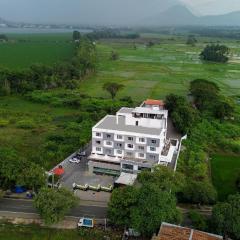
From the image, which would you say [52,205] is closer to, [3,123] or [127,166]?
[127,166]

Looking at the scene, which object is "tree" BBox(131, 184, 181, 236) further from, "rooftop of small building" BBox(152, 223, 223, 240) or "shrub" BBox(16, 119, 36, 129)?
"shrub" BBox(16, 119, 36, 129)

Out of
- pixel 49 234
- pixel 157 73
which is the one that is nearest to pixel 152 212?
pixel 49 234

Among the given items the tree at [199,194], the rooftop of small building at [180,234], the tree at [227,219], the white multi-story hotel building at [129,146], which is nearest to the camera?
the rooftop of small building at [180,234]

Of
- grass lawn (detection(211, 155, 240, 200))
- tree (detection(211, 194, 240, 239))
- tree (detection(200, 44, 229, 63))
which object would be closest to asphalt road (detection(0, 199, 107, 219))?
tree (detection(211, 194, 240, 239))

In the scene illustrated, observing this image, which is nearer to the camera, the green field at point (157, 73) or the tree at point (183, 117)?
the tree at point (183, 117)

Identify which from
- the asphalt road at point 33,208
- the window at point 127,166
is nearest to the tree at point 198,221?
the asphalt road at point 33,208

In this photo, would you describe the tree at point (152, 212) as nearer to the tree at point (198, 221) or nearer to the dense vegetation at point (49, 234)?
the tree at point (198, 221)

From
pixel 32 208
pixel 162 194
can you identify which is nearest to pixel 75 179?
pixel 32 208
